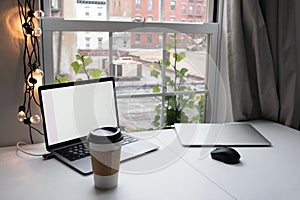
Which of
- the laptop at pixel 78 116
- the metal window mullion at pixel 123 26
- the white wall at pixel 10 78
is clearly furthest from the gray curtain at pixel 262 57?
the white wall at pixel 10 78

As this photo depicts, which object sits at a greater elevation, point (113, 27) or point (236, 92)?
point (113, 27)

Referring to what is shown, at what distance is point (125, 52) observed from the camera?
4.89 ft

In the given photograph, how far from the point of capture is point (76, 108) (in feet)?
4.10

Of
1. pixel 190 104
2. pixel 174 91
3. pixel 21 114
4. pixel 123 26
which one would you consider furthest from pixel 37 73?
pixel 190 104

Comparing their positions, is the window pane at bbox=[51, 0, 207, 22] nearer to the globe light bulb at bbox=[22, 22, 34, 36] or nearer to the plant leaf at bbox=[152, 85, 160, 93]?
the globe light bulb at bbox=[22, 22, 34, 36]

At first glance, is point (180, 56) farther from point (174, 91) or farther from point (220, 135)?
point (220, 135)

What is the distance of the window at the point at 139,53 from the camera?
1383mm

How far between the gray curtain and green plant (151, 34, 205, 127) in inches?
9.0

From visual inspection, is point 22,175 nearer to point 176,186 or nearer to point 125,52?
point 176,186

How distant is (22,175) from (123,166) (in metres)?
0.32

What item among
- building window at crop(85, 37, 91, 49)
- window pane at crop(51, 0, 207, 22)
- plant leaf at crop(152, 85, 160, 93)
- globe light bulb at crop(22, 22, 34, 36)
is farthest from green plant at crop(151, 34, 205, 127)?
globe light bulb at crop(22, 22, 34, 36)

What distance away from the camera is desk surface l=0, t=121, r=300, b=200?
92 centimetres

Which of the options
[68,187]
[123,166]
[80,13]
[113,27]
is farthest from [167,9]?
[68,187]

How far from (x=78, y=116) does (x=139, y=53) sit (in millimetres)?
440
